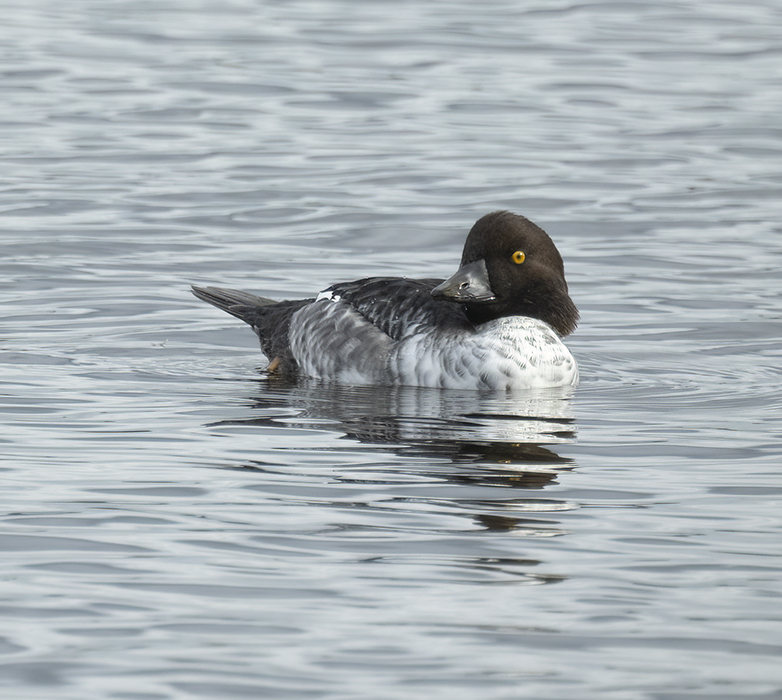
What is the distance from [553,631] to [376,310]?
191 inches

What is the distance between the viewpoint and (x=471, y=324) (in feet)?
33.3

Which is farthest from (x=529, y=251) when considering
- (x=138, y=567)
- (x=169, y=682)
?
(x=169, y=682)

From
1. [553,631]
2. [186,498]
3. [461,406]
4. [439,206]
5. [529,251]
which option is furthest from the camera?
[439,206]

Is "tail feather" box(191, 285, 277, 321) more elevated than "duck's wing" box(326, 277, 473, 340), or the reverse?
"duck's wing" box(326, 277, 473, 340)

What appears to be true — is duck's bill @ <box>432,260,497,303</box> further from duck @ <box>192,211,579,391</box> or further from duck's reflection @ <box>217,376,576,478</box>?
duck's reflection @ <box>217,376,576,478</box>

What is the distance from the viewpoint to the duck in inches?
388

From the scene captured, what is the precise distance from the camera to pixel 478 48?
2519cm

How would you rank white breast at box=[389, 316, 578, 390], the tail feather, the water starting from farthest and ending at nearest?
1. the tail feather
2. white breast at box=[389, 316, 578, 390]
3. the water

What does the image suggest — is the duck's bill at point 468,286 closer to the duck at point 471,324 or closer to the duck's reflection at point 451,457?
the duck at point 471,324

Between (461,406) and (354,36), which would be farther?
(354,36)

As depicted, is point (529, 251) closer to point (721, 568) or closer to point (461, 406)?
point (461, 406)

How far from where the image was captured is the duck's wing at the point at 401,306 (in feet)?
33.2

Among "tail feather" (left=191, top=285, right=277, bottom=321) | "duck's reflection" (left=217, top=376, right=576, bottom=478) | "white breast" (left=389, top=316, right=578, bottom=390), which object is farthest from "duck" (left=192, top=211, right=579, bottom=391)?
"tail feather" (left=191, top=285, right=277, bottom=321)

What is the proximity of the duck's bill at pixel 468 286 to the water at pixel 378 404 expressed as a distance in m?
0.63
